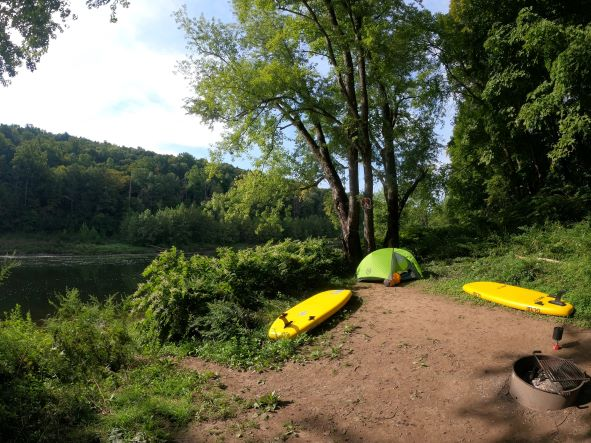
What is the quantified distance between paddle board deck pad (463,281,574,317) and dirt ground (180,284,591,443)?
160 millimetres

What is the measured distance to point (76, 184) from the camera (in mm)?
79312

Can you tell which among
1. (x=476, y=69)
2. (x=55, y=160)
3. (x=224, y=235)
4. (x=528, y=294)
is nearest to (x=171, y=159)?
(x=55, y=160)

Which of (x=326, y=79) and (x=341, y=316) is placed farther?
(x=326, y=79)

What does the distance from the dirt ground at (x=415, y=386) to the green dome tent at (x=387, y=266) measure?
9.19ft

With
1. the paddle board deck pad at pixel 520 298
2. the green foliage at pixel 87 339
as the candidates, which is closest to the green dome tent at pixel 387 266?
the paddle board deck pad at pixel 520 298

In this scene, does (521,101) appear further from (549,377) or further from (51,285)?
(51,285)

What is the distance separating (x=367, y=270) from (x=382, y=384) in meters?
5.40

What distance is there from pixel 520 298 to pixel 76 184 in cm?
8584

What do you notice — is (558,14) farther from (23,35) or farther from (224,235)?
(224,235)

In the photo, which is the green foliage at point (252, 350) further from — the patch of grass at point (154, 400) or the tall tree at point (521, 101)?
the tall tree at point (521, 101)

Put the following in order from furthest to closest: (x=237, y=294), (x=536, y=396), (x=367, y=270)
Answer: (x=367, y=270)
(x=237, y=294)
(x=536, y=396)

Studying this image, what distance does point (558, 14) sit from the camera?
11.6 meters

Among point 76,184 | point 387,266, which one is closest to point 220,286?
point 387,266

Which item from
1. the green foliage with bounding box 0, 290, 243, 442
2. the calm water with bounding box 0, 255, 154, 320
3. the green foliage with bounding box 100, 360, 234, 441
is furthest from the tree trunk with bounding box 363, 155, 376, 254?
the calm water with bounding box 0, 255, 154, 320
